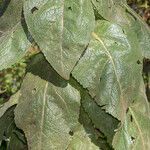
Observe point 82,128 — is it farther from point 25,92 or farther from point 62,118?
point 25,92

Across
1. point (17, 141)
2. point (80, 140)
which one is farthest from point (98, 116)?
point (17, 141)

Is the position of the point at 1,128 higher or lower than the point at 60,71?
lower

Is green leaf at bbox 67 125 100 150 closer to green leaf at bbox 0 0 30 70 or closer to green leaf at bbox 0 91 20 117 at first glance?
green leaf at bbox 0 91 20 117

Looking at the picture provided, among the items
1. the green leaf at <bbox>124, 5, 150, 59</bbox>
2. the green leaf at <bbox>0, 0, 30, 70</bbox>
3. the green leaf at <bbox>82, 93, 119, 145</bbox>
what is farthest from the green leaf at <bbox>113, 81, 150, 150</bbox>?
the green leaf at <bbox>0, 0, 30, 70</bbox>

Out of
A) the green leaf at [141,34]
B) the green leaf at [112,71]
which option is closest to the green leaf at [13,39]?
the green leaf at [112,71]

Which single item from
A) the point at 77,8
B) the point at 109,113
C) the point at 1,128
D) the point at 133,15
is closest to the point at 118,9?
the point at 133,15

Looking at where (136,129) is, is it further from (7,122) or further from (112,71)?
(7,122)

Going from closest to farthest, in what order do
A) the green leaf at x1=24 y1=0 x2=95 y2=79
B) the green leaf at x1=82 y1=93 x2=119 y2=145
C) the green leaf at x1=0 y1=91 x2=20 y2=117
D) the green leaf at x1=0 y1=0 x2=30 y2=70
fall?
the green leaf at x1=24 y1=0 x2=95 y2=79 → the green leaf at x1=0 y1=0 x2=30 y2=70 → the green leaf at x1=82 y1=93 x2=119 y2=145 → the green leaf at x1=0 y1=91 x2=20 y2=117
